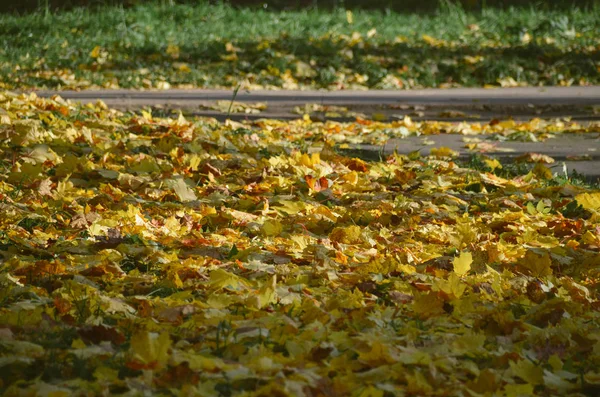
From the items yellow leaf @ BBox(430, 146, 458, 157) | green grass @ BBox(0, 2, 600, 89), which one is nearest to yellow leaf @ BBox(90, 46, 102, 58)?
green grass @ BBox(0, 2, 600, 89)

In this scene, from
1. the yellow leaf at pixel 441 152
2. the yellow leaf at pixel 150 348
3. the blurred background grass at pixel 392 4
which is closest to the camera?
the yellow leaf at pixel 150 348

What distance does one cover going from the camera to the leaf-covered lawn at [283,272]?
234cm

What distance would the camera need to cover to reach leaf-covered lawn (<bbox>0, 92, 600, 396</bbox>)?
234 centimetres

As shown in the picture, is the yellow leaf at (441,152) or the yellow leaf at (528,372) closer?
the yellow leaf at (528,372)

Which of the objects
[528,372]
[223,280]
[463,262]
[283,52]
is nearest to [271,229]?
[223,280]

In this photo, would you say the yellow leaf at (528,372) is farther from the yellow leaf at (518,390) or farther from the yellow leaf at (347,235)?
the yellow leaf at (347,235)

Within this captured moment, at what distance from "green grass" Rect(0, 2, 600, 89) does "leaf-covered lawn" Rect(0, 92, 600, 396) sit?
365 centimetres

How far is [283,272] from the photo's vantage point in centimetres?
321

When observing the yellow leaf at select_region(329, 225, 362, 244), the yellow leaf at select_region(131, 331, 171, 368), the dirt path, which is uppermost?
the yellow leaf at select_region(131, 331, 171, 368)

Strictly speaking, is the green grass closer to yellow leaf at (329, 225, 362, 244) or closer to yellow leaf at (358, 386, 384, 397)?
yellow leaf at (329, 225, 362, 244)

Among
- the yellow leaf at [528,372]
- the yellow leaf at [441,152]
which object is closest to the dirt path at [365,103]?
the yellow leaf at [441,152]

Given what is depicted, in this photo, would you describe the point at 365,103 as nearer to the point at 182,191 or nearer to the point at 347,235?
the point at 182,191

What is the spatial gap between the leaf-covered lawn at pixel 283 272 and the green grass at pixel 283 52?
3649 millimetres

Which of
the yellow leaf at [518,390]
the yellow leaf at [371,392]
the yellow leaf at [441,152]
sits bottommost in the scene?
the yellow leaf at [441,152]
